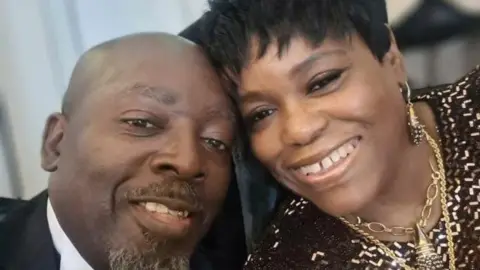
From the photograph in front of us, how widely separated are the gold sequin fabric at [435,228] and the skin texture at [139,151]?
0.16 m

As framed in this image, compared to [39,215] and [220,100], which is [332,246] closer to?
[220,100]

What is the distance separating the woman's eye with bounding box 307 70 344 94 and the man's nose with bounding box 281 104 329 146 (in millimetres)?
34

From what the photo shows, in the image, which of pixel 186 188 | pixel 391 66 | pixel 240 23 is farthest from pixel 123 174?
pixel 391 66

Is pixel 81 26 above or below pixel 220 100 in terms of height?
below

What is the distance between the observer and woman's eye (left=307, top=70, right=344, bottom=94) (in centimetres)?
114

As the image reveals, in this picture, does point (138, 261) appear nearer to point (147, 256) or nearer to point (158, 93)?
point (147, 256)

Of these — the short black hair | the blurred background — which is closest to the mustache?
the short black hair

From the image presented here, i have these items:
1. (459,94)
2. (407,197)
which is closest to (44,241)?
(407,197)

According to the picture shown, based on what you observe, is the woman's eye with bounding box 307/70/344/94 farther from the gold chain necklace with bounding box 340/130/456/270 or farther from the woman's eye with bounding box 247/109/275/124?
the gold chain necklace with bounding box 340/130/456/270

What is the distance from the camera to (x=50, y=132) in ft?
4.15

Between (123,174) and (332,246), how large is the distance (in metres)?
0.40

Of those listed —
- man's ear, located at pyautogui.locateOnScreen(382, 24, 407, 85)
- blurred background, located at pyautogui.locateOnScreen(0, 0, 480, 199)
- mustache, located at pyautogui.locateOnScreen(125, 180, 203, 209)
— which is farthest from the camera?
blurred background, located at pyautogui.locateOnScreen(0, 0, 480, 199)

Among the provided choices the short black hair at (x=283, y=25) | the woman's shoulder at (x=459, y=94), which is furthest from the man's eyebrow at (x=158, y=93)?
the woman's shoulder at (x=459, y=94)

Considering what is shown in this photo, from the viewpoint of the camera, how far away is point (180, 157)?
1.13m
